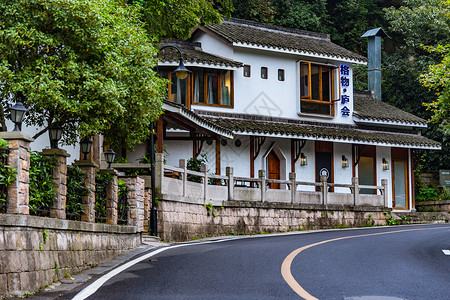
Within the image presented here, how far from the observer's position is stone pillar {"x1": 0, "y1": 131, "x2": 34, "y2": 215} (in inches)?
412

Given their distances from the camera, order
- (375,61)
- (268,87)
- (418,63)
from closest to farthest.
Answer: (268,87) < (375,61) < (418,63)

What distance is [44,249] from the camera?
11.3 meters

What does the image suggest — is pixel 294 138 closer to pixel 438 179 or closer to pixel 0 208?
pixel 438 179

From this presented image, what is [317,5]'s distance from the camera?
1825 inches

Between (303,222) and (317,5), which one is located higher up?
(317,5)

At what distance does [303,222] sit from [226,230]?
4850 mm

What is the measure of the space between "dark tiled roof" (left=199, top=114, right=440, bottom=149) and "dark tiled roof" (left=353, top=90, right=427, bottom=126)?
743 mm

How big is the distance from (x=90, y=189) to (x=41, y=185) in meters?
2.23

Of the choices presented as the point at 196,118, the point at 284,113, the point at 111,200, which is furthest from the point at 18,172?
the point at 284,113

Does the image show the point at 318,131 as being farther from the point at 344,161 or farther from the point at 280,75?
the point at 344,161

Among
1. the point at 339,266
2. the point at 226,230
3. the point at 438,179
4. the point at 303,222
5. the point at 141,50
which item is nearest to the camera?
the point at 339,266

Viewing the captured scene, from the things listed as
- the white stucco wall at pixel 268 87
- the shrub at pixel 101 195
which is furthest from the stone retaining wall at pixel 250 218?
the white stucco wall at pixel 268 87

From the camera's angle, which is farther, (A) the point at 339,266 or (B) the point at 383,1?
(B) the point at 383,1

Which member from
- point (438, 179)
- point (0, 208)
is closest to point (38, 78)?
point (0, 208)
